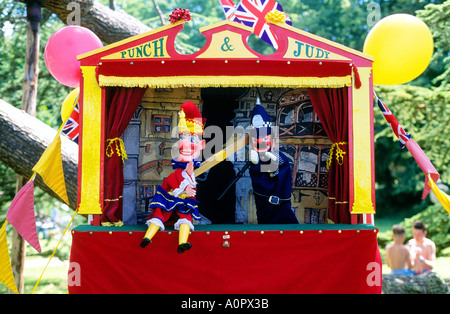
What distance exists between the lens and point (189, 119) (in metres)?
4.82

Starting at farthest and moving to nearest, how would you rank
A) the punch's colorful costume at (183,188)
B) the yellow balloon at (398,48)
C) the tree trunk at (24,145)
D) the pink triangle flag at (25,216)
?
the tree trunk at (24,145) → the yellow balloon at (398,48) → the pink triangle flag at (25,216) → the punch's colorful costume at (183,188)

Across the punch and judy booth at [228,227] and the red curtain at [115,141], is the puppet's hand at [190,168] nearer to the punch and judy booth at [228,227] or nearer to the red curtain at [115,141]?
the punch and judy booth at [228,227]

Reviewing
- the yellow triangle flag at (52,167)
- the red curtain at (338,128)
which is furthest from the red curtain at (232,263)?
the yellow triangle flag at (52,167)

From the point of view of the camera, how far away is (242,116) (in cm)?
600

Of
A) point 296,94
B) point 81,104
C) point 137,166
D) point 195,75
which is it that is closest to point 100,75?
point 81,104

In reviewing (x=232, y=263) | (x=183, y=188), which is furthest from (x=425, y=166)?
(x=183, y=188)

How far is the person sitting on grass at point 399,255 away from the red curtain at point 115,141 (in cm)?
363

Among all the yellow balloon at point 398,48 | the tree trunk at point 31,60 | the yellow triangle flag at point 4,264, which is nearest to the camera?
the yellow triangle flag at point 4,264

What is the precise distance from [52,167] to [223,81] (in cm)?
196

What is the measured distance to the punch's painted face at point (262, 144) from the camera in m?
5.24

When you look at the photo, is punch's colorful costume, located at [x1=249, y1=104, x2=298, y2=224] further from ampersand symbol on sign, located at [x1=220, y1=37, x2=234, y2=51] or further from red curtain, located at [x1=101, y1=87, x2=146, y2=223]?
red curtain, located at [x1=101, y1=87, x2=146, y2=223]

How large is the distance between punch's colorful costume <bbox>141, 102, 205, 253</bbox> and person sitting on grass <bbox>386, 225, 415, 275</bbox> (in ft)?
10.2

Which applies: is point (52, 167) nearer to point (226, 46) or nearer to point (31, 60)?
point (226, 46)

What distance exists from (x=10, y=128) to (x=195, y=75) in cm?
342
